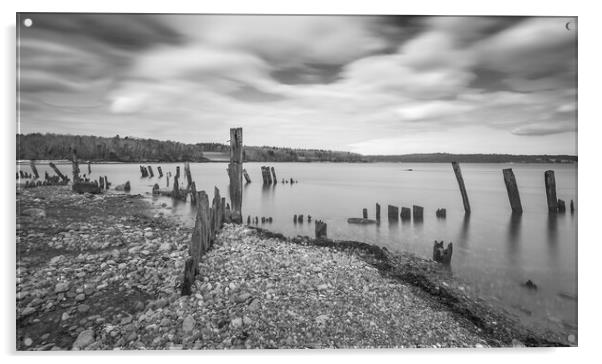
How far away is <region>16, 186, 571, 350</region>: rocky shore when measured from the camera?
3.24 meters

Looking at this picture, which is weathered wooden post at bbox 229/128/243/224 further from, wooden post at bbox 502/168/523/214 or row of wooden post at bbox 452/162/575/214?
wooden post at bbox 502/168/523/214

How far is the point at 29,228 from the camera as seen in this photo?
5605 millimetres

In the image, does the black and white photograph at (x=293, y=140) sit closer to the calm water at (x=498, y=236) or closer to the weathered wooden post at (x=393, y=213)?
the calm water at (x=498, y=236)

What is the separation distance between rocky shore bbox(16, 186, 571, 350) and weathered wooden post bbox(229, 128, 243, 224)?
2660mm

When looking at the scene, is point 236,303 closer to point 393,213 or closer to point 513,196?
point 393,213

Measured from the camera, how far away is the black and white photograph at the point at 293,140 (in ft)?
A: 11.4

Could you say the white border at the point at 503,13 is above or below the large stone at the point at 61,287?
above

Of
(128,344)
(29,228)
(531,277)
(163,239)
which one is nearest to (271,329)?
(128,344)

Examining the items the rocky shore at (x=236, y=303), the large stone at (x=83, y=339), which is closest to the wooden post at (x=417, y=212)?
the rocky shore at (x=236, y=303)

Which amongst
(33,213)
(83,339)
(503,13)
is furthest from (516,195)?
(33,213)

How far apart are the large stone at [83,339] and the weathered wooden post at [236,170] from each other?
15.7 ft

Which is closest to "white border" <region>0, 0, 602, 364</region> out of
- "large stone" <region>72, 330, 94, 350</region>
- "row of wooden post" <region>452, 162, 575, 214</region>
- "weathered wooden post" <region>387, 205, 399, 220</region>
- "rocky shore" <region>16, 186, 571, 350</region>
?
"rocky shore" <region>16, 186, 571, 350</region>

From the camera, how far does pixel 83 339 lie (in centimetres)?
316
